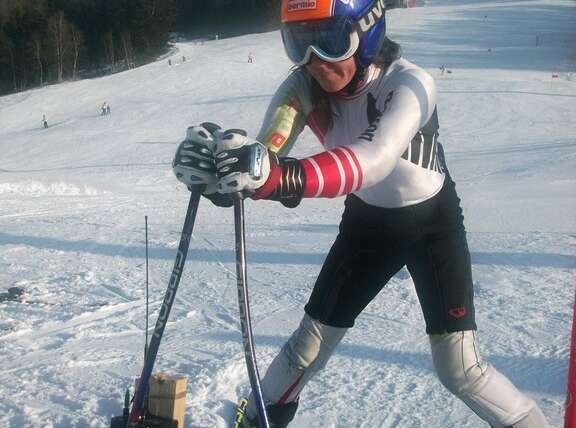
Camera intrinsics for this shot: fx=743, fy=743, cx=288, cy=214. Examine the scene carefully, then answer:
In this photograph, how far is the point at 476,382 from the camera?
2.74 meters

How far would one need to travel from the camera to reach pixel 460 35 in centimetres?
4675

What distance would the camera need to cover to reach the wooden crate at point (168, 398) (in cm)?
329

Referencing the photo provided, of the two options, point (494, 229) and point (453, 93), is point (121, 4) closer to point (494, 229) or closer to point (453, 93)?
point (453, 93)

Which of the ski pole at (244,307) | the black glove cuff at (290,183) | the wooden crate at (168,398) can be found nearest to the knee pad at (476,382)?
the ski pole at (244,307)

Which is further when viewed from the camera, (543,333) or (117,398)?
(543,333)

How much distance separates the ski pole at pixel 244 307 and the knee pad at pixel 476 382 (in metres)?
0.70

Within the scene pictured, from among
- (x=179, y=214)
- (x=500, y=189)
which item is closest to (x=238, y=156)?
(x=179, y=214)

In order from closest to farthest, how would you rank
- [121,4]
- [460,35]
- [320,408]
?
[320,408] < [460,35] < [121,4]

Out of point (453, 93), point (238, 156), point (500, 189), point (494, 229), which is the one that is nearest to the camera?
point (238, 156)

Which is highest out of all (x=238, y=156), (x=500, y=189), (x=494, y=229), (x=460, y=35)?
(x=238, y=156)

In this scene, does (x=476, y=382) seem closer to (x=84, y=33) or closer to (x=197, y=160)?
(x=197, y=160)

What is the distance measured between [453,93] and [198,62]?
18035 millimetres

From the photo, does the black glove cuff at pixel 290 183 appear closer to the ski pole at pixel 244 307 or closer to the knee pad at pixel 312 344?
the ski pole at pixel 244 307

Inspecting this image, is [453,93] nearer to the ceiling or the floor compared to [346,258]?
nearer to the floor
